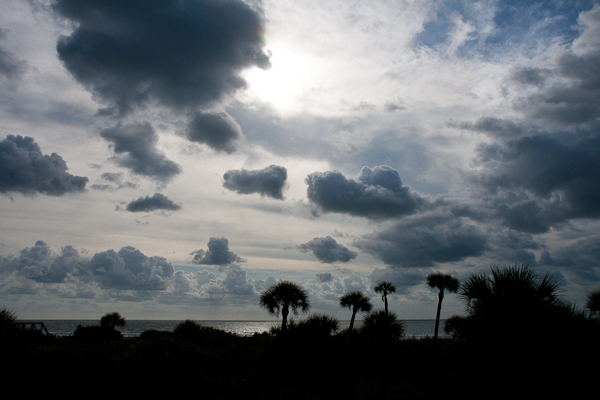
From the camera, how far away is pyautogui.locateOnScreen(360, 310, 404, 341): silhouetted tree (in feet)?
78.4

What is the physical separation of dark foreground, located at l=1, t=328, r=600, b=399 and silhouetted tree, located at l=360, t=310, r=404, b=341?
0.54m

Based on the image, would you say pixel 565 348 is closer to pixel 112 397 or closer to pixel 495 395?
pixel 495 395

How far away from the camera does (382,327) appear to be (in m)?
24.0

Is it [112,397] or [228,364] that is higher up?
[112,397]

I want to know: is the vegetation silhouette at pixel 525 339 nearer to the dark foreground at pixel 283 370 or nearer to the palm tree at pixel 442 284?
the dark foreground at pixel 283 370

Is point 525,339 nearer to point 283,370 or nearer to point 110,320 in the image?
point 283,370

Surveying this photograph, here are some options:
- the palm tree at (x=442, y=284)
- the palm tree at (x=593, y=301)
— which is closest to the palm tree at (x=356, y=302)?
the palm tree at (x=442, y=284)

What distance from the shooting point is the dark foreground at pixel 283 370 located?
9.39m

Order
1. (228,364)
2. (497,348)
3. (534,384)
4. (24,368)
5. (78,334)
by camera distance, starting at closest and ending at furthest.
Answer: (534,384)
(497,348)
(24,368)
(228,364)
(78,334)

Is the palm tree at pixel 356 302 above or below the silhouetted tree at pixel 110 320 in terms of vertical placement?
above

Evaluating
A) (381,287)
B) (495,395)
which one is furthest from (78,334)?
(495,395)

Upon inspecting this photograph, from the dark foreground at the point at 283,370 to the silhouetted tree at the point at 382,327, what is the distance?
54cm

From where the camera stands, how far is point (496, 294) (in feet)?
37.3

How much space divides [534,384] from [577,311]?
115 inches
